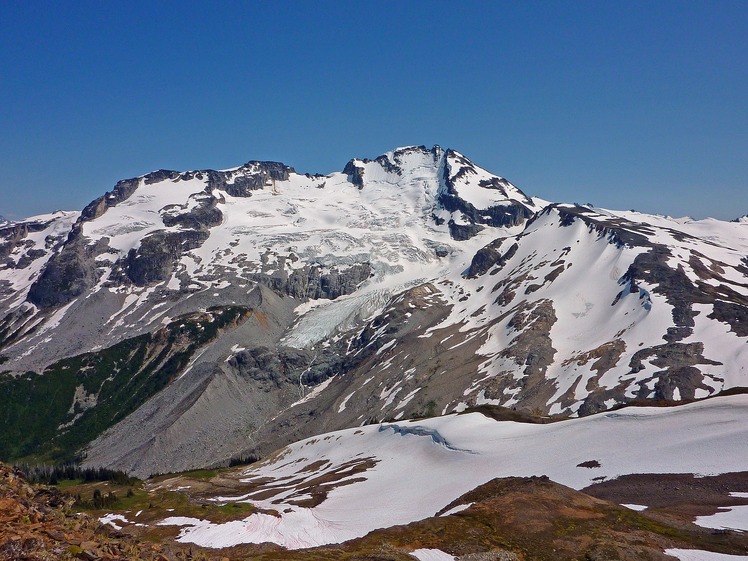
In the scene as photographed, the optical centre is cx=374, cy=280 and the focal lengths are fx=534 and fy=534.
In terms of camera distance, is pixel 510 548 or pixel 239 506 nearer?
pixel 510 548

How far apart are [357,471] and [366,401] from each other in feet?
351

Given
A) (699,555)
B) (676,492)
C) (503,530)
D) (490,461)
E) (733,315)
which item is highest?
(733,315)

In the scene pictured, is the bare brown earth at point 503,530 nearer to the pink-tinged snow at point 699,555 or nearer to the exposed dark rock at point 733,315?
the pink-tinged snow at point 699,555

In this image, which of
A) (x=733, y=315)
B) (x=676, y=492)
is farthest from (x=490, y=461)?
(x=733, y=315)

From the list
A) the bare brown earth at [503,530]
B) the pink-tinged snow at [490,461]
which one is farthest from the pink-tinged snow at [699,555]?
the pink-tinged snow at [490,461]

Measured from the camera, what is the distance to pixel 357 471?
265ft

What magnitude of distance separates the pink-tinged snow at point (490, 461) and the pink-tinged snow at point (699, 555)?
A: 61.2 feet

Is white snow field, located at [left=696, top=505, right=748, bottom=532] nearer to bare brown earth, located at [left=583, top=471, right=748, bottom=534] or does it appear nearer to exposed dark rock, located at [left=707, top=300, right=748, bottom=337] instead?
bare brown earth, located at [left=583, top=471, right=748, bottom=534]

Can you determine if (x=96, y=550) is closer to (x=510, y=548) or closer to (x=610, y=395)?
(x=510, y=548)

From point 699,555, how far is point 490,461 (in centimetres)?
3673

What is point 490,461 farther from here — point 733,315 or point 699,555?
point 733,315

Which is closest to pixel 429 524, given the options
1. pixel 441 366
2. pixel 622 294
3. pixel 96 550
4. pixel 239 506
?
pixel 96 550

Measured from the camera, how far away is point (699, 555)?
27.9 metres

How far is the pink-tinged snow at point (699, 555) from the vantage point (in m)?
27.2
